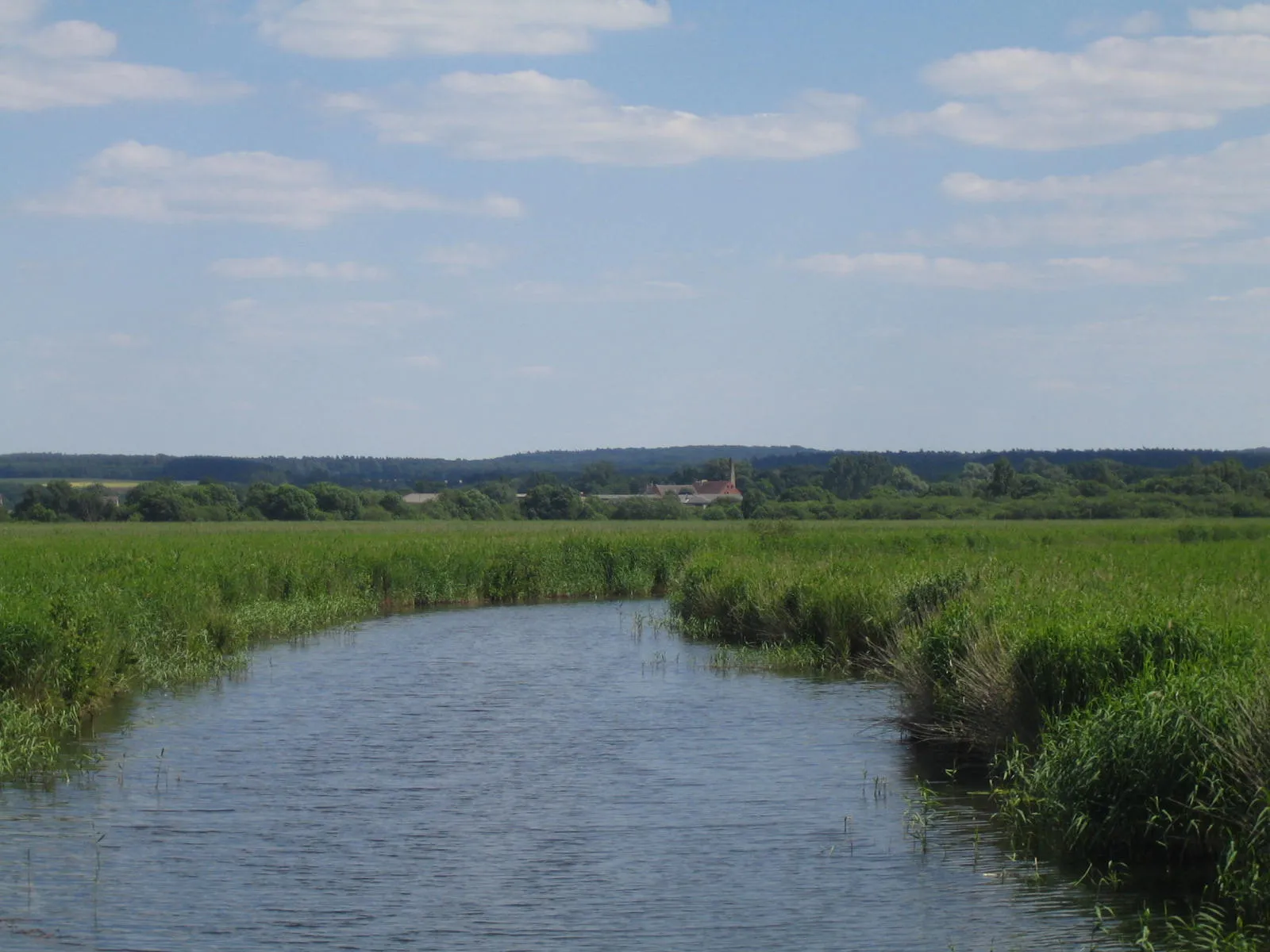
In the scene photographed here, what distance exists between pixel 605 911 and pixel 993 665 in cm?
607

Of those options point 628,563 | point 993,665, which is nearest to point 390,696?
point 993,665

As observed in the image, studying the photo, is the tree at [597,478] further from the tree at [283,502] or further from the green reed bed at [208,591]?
the green reed bed at [208,591]

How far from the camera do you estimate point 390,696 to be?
2248cm

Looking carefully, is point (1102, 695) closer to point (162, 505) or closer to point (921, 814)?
point (921, 814)

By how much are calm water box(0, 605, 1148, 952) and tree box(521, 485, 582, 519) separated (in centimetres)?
8694

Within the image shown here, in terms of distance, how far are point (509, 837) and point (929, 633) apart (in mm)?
6852

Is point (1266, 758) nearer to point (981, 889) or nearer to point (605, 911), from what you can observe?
point (981, 889)

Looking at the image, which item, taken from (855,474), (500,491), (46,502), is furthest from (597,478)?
(46,502)

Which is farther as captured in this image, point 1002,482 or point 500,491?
point 500,491

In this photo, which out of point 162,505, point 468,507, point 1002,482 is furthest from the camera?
point 1002,482

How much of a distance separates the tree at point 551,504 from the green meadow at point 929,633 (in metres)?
59.5

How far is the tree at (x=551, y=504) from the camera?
109312 mm

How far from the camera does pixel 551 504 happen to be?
110562 mm

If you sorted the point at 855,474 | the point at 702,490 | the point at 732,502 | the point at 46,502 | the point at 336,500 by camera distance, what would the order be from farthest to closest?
the point at 702,490 → the point at 855,474 → the point at 732,502 → the point at 336,500 → the point at 46,502
